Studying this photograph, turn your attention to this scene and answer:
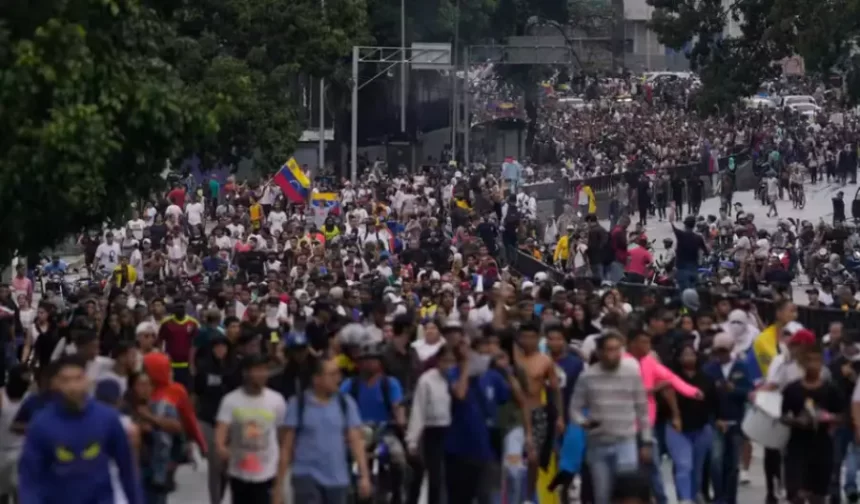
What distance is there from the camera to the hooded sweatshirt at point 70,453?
9.32 meters

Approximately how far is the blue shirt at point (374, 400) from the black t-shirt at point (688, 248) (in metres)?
13.6

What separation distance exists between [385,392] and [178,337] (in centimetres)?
446

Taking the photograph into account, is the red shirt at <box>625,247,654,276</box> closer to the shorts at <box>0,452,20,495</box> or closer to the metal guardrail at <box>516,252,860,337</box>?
the metal guardrail at <box>516,252,860,337</box>

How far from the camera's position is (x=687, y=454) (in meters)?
13.7

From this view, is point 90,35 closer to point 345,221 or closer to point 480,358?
point 480,358

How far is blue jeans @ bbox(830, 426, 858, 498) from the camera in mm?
14328

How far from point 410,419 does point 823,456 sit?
2.58 m

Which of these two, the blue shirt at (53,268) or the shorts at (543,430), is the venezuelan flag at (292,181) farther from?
the shorts at (543,430)

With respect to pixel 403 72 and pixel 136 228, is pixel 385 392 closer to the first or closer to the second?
pixel 136 228

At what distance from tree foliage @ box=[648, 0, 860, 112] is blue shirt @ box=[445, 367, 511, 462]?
119ft

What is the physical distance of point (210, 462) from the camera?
543 inches

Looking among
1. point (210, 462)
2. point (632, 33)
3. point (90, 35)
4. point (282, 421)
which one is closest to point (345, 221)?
point (90, 35)

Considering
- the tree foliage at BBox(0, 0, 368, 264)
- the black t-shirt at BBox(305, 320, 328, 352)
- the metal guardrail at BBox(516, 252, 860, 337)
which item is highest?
the tree foliage at BBox(0, 0, 368, 264)

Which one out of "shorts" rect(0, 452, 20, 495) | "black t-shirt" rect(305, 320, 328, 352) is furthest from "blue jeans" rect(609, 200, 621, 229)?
"shorts" rect(0, 452, 20, 495)
